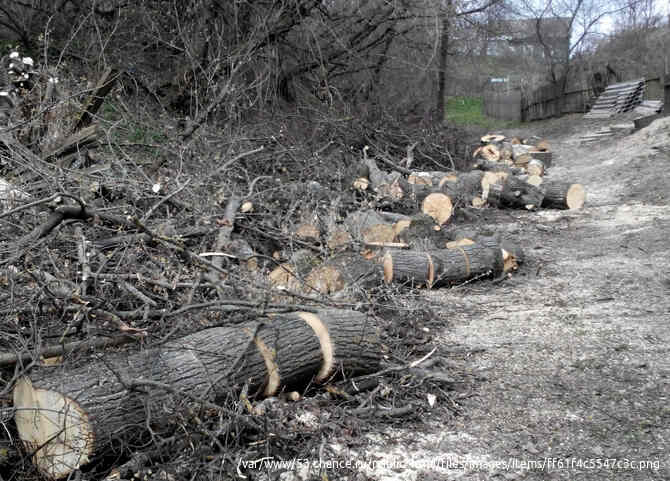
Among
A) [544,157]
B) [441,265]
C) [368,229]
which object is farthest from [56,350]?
[544,157]

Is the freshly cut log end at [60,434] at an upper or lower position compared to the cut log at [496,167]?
lower

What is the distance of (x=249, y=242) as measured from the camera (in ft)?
18.2

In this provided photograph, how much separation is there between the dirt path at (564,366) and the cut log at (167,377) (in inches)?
24.3

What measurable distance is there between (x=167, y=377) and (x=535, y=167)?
34.2 ft

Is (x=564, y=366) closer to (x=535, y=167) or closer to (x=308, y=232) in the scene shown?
(x=308, y=232)

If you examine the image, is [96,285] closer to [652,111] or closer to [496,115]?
[652,111]

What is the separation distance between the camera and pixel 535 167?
12.0 m

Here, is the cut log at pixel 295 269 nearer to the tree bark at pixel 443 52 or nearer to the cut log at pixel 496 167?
the cut log at pixel 496 167

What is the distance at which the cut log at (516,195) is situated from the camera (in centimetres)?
877

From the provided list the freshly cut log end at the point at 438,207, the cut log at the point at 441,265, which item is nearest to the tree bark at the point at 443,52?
the freshly cut log end at the point at 438,207

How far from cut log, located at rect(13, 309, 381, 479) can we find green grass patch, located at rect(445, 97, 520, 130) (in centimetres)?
1962

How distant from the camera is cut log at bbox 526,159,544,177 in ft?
38.6

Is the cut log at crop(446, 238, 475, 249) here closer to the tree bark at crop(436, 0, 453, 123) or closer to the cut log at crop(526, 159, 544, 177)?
the tree bark at crop(436, 0, 453, 123)

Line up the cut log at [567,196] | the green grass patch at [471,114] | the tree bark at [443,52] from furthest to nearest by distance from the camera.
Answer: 1. the green grass patch at [471,114]
2. the tree bark at [443,52]
3. the cut log at [567,196]
